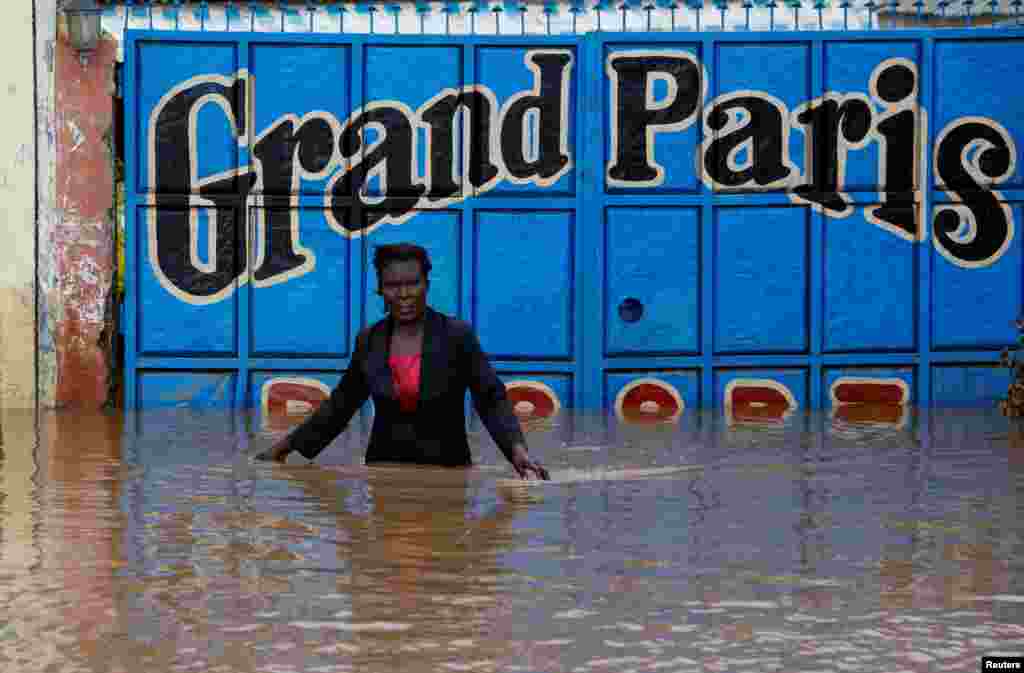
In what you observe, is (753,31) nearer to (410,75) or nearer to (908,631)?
(410,75)

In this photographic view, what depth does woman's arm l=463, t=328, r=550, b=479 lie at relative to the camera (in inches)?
334

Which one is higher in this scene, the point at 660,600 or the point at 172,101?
the point at 172,101

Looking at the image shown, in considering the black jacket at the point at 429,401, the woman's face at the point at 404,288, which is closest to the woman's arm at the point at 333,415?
the black jacket at the point at 429,401

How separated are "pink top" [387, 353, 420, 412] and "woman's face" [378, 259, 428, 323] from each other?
7.2 inches

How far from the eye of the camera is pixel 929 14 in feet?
44.0

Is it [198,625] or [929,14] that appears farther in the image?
[929,14]

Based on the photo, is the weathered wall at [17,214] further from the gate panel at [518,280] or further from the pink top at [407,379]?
the pink top at [407,379]

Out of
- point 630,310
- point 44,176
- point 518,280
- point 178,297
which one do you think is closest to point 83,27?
point 44,176

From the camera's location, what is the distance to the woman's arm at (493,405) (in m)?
8.48

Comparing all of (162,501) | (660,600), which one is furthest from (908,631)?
(162,501)

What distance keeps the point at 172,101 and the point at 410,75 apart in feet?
4.94

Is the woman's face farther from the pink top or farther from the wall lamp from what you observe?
the wall lamp

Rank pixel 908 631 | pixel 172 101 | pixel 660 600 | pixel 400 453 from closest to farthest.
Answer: pixel 908 631 → pixel 660 600 → pixel 400 453 → pixel 172 101

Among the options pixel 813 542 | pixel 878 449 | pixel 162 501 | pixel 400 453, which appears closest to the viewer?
pixel 813 542
